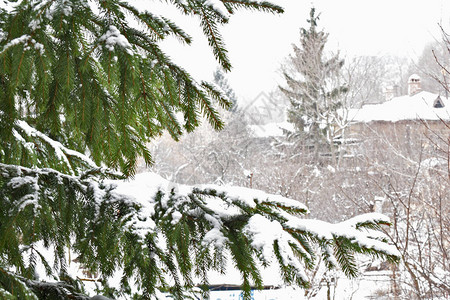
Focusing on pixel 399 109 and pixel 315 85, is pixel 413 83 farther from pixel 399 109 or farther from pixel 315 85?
pixel 315 85

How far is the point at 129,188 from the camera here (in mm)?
1794

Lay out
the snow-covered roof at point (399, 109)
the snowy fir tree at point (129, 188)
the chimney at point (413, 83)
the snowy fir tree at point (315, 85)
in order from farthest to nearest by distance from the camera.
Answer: the chimney at point (413, 83) < the snow-covered roof at point (399, 109) < the snowy fir tree at point (315, 85) < the snowy fir tree at point (129, 188)

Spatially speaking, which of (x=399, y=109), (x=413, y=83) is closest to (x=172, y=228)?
(x=399, y=109)

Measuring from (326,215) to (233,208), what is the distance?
15982 millimetres

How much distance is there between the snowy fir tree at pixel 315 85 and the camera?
24203 millimetres

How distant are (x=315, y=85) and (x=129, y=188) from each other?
2411cm

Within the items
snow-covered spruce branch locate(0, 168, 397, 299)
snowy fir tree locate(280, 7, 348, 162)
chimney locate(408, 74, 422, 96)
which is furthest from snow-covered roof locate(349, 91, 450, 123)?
snow-covered spruce branch locate(0, 168, 397, 299)

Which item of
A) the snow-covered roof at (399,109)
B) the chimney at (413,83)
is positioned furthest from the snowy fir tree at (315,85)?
the chimney at (413,83)

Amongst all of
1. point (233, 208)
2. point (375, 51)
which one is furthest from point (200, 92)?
point (375, 51)

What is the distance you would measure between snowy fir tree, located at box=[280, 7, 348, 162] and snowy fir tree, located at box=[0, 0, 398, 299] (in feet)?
73.7

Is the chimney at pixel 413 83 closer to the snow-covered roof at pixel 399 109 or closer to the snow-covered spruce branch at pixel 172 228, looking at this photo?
the snow-covered roof at pixel 399 109

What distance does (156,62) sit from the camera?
1.62 metres

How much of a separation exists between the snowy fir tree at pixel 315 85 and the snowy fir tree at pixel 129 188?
22475 mm

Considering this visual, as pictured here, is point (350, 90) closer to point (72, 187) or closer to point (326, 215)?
point (326, 215)
